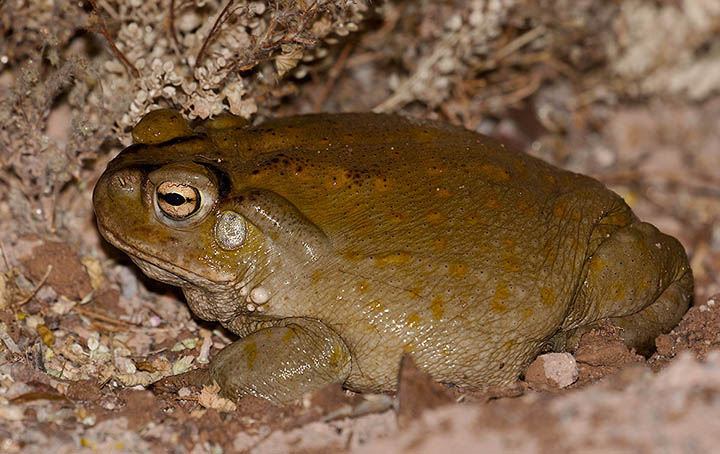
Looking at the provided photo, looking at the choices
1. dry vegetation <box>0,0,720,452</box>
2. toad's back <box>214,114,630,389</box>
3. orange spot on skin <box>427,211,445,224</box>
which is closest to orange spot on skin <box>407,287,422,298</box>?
toad's back <box>214,114,630,389</box>

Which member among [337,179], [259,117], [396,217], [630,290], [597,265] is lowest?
[630,290]

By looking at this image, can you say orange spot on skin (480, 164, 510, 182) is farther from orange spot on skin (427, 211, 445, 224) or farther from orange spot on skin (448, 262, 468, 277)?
orange spot on skin (448, 262, 468, 277)

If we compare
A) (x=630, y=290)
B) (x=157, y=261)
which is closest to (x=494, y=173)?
(x=630, y=290)

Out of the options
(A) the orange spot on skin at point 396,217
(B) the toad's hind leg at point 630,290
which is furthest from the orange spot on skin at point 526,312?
(A) the orange spot on skin at point 396,217

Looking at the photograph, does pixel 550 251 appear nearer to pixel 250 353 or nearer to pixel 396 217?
pixel 396 217

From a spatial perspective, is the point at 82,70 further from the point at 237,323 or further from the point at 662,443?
the point at 662,443

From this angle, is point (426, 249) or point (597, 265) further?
point (597, 265)

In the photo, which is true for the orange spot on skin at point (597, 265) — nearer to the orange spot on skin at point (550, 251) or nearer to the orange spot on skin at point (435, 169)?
the orange spot on skin at point (550, 251)
